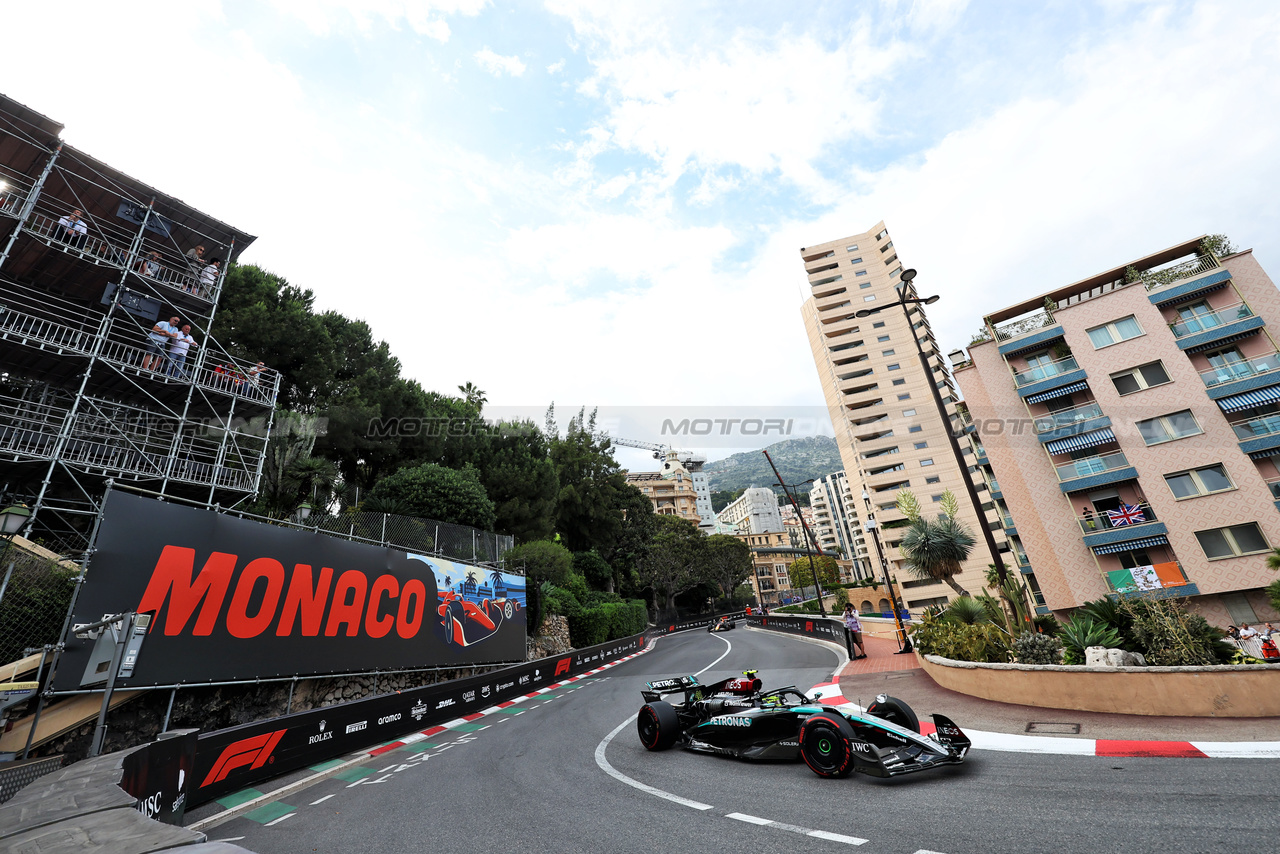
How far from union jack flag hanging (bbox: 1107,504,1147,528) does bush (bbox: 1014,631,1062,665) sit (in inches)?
790

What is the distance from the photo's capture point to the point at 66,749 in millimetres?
6992

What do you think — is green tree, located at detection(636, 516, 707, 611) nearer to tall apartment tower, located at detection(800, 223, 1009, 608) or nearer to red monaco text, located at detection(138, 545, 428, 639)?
tall apartment tower, located at detection(800, 223, 1009, 608)

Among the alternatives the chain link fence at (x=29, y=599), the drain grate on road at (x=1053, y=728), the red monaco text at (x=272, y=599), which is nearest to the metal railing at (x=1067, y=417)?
the drain grate on road at (x=1053, y=728)

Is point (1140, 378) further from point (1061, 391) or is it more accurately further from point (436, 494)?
point (436, 494)

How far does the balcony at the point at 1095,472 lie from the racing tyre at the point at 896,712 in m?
24.4

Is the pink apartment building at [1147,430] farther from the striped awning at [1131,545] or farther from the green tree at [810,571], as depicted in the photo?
the green tree at [810,571]

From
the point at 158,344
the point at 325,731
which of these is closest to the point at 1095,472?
the point at 325,731

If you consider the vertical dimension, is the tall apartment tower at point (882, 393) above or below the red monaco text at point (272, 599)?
above

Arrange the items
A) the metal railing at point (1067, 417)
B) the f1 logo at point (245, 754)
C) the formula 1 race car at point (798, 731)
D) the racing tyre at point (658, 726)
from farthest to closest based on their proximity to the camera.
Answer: the metal railing at point (1067, 417) < the racing tyre at point (658, 726) < the f1 logo at point (245, 754) < the formula 1 race car at point (798, 731)

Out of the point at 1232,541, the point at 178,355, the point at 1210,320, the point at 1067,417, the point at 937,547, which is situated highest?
the point at 1210,320

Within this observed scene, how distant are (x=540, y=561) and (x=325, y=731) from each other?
1433cm

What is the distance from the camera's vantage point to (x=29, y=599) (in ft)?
25.2

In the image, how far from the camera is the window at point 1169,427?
73.6 feet

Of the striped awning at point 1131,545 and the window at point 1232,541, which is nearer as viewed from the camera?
the window at point 1232,541
